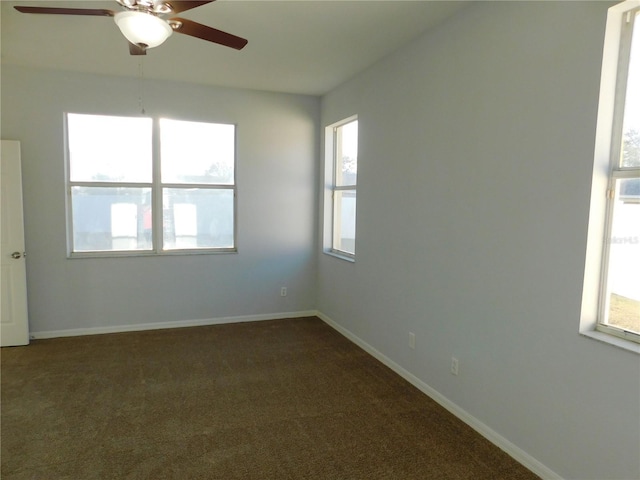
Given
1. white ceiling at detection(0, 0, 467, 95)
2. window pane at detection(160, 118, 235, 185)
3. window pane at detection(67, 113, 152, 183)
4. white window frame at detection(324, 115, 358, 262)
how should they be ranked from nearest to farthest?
white ceiling at detection(0, 0, 467, 95) < window pane at detection(67, 113, 152, 183) < window pane at detection(160, 118, 235, 185) < white window frame at detection(324, 115, 358, 262)

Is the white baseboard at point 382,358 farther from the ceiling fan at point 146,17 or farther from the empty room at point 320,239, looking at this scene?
the ceiling fan at point 146,17

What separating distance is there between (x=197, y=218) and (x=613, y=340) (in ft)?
13.1

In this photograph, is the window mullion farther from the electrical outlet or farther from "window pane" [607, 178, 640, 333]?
"window pane" [607, 178, 640, 333]

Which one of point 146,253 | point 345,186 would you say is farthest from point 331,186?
point 146,253

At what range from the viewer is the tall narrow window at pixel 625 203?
1.81 m

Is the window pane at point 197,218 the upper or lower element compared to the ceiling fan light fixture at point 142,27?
lower

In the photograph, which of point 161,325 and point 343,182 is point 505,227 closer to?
point 343,182

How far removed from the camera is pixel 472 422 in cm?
262

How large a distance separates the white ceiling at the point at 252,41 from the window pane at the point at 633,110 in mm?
1123

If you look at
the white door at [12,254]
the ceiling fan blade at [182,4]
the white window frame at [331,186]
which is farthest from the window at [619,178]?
the white door at [12,254]

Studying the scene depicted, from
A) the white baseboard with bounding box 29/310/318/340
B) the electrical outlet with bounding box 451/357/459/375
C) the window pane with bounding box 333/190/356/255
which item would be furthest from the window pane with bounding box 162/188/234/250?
the electrical outlet with bounding box 451/357/459/375

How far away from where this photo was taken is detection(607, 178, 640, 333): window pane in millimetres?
1818

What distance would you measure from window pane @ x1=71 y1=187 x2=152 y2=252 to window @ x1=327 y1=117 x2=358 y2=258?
2.06 meters

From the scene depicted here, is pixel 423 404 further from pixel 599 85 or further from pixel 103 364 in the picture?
pixel 103 364
